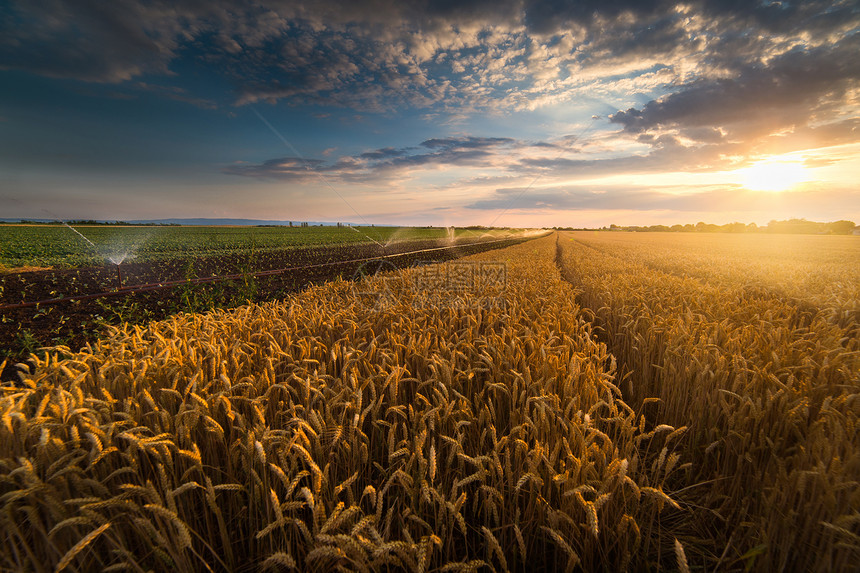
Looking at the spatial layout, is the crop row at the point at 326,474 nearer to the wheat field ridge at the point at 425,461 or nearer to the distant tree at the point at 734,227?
the wheat field ridge at the point at 425,461

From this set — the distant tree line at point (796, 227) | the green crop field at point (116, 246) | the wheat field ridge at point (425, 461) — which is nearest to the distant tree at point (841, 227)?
the distant tree line at point (796, 227)

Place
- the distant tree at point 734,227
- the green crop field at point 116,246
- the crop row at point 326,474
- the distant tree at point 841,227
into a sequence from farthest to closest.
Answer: the distant tree at point 734,227 < the distant tree at point 841,227 < the green crop field at point 116,246 < the crop row at point 326,474

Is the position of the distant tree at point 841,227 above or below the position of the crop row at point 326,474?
above

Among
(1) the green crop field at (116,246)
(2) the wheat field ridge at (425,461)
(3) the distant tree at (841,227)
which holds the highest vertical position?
(3) the distant tree at (841,227)

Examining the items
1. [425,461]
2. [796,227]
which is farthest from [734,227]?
[425,461]

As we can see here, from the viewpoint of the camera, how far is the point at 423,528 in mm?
1776

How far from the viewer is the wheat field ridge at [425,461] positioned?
1.57 meters

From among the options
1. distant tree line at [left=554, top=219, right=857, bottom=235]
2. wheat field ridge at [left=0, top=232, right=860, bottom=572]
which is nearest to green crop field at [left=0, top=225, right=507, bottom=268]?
wheat field ridge at [left=0, top=232, right=860, bottom=572]

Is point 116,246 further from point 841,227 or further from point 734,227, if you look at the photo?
point 734,227

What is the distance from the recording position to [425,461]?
1746 millimetres

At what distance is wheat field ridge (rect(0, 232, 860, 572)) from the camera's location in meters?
1.57

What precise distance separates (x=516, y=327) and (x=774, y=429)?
2346 millimetres

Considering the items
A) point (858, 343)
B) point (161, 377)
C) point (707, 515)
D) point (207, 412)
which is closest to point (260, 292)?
point (161, 377)

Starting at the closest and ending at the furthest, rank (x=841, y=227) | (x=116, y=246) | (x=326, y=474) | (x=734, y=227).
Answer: (x=326, y=474) < (x=116, y=246) < (x=841, y=227) < (x=734, y=227)
